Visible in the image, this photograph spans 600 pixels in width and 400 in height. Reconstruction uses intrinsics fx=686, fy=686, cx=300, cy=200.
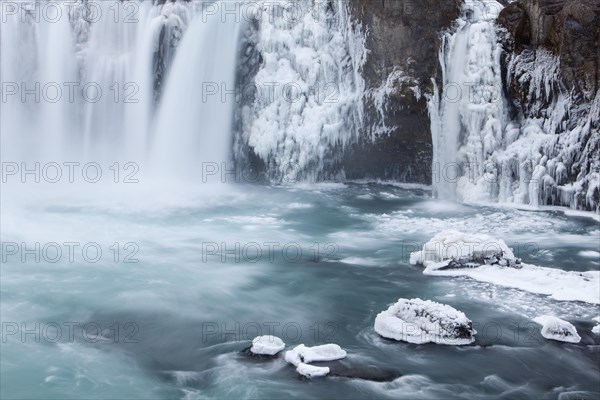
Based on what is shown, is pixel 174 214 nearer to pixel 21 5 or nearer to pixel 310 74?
pixel 310 74

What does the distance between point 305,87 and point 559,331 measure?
33.2 feet

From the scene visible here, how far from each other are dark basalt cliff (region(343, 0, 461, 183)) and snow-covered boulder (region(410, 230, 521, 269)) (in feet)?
18.7

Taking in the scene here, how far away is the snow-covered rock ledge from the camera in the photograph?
888 centimetres

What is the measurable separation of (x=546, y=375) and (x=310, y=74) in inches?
424

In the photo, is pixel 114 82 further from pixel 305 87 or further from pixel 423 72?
pixel 423 72

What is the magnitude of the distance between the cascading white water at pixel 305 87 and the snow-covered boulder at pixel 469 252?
644 cm

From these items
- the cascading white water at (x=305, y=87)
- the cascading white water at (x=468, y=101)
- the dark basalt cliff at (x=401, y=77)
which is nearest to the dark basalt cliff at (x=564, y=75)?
the cascading white water at (x=468, y=101)

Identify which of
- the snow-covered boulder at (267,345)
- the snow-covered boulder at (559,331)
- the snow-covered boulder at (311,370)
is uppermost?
the snow-covered boulder at (559,331)

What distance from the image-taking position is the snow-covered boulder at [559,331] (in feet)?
24.6

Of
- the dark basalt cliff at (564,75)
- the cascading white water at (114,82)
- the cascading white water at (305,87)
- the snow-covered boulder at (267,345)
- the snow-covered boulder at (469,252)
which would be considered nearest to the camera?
the snow-covered boulder at (267,345)

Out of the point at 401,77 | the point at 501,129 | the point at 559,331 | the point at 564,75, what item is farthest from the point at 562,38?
the point at 559,331

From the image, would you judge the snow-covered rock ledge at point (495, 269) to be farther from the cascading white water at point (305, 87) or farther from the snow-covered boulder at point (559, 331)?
the cascading white water at point (305, 87)

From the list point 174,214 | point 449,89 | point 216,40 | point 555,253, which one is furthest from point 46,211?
point 555,253

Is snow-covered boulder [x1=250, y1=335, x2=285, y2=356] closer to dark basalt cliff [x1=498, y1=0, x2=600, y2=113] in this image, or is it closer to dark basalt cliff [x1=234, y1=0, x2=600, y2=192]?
dark basalt cliff [x1=234, y1=0, x2=600, y2=192]
